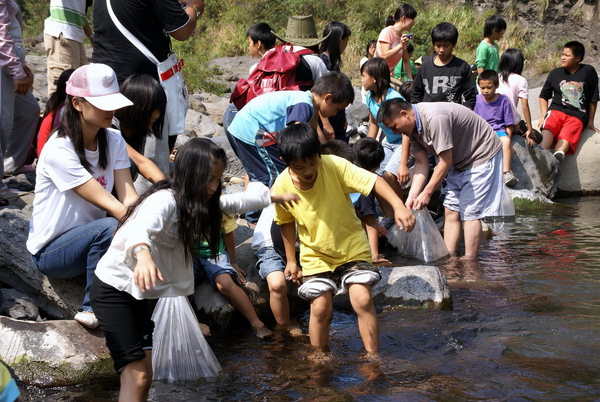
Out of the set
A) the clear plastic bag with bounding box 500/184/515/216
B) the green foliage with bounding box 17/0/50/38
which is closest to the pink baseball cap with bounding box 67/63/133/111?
the clear plastic bag with bounding box 500/184/515/216

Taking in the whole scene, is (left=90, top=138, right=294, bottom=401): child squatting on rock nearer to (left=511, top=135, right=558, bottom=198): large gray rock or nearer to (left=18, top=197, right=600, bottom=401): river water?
(left=18, top=197, right=600, bottom=401): river water

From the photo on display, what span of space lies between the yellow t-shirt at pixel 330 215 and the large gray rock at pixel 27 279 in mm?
1378

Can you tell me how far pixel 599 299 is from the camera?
503cm

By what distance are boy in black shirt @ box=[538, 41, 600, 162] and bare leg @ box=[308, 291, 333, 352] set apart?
245 inches

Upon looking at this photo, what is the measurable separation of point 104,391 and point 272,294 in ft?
4.16

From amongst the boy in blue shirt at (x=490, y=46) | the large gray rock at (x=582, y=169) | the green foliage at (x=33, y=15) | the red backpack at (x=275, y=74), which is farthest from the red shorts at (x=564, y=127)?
the green foliage at (x=33, y=15)

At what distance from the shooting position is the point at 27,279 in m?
4.26

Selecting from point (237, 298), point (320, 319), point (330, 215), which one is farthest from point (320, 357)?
point (330, 215)

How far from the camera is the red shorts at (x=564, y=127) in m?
9.32

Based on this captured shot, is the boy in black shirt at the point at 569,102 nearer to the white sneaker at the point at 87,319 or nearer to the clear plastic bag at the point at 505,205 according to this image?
the clear plastic bag at the point at 505,205

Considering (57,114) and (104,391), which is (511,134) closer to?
(57,114)

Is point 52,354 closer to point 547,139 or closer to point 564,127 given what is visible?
point 547,139

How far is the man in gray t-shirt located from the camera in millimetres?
5426

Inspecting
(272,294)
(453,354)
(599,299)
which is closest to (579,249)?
(599,299)
